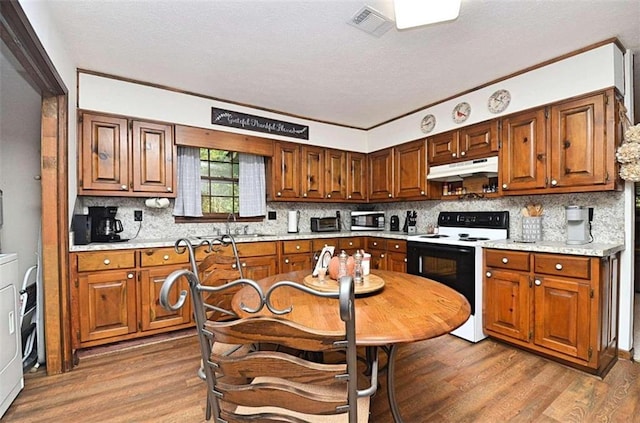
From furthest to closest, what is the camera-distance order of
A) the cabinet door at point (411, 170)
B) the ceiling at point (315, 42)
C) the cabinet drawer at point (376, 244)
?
the cabinet drawer at point (376, 244), the cabinet door at point (411, 170), the ceiling at point (315, 42)

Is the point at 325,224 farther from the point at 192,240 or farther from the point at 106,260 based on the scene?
the point at 106,260

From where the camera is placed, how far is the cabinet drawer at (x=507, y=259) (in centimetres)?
253

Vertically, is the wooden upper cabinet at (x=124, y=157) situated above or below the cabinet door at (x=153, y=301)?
above

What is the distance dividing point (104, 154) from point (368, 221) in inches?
129

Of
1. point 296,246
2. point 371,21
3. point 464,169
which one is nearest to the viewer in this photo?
point 371,21

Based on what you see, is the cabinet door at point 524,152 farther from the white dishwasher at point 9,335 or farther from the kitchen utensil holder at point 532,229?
the white dishwasher at point 9,335

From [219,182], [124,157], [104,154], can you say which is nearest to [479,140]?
[219,182]

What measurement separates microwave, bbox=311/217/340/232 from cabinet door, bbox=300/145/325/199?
1.05ft

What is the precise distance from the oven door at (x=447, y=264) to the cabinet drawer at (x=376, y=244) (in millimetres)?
501

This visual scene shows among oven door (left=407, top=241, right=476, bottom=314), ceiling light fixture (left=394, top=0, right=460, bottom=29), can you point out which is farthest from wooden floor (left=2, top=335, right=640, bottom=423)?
ceiling light fixture (left=394, top=0, right=460, bottom=29)

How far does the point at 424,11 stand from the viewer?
1.61 m

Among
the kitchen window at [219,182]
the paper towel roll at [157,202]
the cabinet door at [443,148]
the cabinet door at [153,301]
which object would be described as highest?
the cabinet door at [443,148]

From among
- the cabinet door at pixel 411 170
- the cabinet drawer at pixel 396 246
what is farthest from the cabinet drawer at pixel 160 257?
the cabinet door at pixel 411 170

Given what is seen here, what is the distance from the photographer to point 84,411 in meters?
1.84
